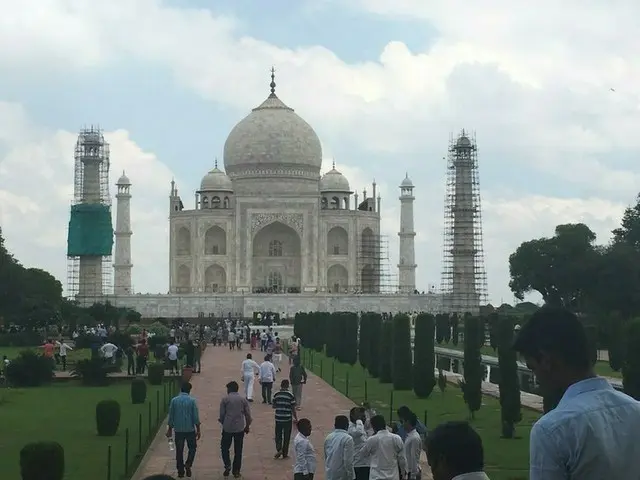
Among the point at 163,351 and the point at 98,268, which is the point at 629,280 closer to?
the point at 163,351

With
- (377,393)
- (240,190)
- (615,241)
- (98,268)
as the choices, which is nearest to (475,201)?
(615,241)

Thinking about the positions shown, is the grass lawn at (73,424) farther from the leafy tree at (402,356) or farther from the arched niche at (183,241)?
the arched niche at (183,241)

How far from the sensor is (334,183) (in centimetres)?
5394

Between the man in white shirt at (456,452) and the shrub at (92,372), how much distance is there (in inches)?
649

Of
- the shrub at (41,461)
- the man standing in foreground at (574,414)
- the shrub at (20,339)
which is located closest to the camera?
the man standing in foreground at (574,414)

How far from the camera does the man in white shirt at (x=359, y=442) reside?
7.54m

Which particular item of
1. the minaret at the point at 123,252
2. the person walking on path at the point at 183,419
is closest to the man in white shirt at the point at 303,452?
the person walking on path at the point at 183,419

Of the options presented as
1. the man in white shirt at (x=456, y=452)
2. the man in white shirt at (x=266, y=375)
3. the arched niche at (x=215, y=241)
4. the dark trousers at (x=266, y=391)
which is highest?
the arched niche at (x=215, y=241)

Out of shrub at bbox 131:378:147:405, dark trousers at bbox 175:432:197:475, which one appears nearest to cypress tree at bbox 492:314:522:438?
dark trousers at bbox 175:432:197:475

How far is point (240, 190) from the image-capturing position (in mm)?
52250

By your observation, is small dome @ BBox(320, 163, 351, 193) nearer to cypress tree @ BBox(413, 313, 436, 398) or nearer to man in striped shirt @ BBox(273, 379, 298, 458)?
cypress tree @ BBox(413, 313, 436, 398)

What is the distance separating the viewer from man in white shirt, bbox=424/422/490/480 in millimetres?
2887

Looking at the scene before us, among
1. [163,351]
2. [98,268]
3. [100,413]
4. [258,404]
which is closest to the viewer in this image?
[100,413]

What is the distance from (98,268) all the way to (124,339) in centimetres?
2621
